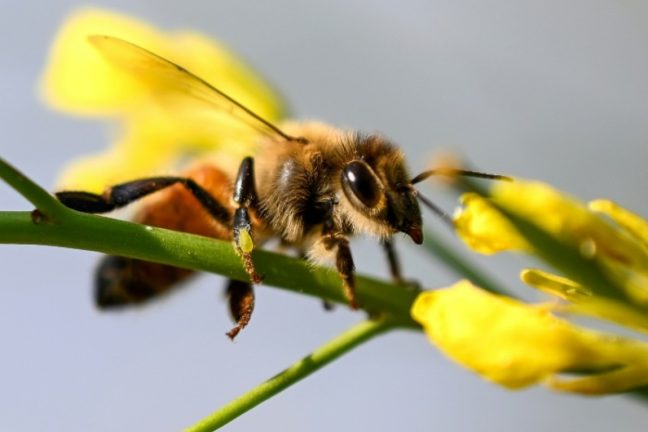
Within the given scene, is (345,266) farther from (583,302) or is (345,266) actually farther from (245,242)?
(583,302)

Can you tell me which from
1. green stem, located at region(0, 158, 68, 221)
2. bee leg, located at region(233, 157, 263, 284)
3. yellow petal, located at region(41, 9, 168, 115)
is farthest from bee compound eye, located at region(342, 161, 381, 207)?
yellow petal, located at region(41, 9, 168, 115)

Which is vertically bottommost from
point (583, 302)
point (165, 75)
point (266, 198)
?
point (583, 302)

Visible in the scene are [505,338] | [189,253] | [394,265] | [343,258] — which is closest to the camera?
[505,338]

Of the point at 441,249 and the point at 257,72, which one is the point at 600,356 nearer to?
the point at 441,249

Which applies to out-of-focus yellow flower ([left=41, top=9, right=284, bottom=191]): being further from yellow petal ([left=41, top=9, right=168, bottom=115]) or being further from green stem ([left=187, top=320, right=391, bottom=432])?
green stem ([left=187, top=320, right=391, bottom=432])

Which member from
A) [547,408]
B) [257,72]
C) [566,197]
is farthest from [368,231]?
[547,408]

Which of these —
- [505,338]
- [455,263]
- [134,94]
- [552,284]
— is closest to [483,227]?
[552,284]
